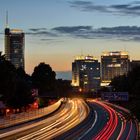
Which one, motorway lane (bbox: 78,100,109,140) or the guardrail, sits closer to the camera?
motorway lane (bbox: 78,100,109,140)

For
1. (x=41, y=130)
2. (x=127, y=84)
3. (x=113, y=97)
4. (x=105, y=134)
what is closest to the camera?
(x=105, y=134)

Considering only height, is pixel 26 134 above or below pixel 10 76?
below

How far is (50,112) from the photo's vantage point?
12962cm

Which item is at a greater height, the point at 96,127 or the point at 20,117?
the point at 20,117

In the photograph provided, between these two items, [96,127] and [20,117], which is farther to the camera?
[20,117]

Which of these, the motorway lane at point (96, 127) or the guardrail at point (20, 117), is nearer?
the motorway lane at point (96, 127)

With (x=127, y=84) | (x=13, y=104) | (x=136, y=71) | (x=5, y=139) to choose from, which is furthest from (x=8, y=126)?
(x=127, y=84)

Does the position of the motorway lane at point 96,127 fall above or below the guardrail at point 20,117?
below

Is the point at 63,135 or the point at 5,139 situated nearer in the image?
the point at 5,139

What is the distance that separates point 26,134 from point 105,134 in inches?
389

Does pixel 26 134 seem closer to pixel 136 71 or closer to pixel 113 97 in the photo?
pixel 113 97

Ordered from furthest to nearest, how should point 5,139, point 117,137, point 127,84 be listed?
1. point 127,84
2. point 117,137
3. point 5,139

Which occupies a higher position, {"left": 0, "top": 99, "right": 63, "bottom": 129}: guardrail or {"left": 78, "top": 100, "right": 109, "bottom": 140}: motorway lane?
{"left": 0, "top": 99, "right": 63, "bottom": 129}: guardrail

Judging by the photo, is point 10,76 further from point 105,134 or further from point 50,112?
point 50,112
